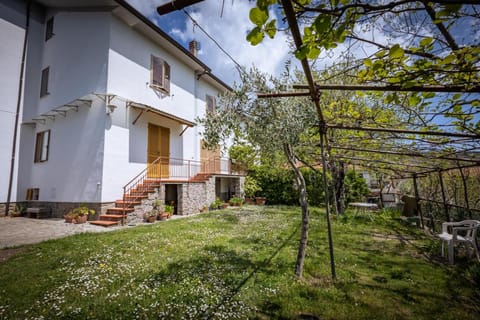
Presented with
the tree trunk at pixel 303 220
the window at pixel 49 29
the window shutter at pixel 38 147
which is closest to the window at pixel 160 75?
the window at pixel 49 29

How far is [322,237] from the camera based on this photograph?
20.0ft

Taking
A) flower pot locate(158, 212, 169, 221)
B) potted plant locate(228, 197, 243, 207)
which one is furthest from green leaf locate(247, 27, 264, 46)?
potted plant locate(228, 197, 243, 207)

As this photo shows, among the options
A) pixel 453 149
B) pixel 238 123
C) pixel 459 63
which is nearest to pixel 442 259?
pixel 453 149

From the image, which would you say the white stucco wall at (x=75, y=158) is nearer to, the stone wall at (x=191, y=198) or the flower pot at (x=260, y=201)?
the stone wall at (x=191, y=198)

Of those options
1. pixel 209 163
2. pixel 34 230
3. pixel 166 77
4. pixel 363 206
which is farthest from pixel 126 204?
pixel 363 206

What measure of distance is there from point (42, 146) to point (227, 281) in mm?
11744

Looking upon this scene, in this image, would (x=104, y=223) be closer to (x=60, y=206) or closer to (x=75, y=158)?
(x=60, y=206)

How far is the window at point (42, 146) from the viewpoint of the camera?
982 cm

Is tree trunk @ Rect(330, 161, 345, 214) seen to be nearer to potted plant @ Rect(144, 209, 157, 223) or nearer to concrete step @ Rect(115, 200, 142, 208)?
potted plant @ Rect(144, 209, 157, 223)

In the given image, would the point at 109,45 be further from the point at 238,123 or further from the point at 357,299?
the point at 357,299

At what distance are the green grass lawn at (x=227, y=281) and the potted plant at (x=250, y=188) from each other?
8702 millimetres

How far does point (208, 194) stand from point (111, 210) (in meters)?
4.85

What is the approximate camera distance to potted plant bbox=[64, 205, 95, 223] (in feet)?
25.1

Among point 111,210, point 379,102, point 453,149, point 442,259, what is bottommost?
point 442,259
